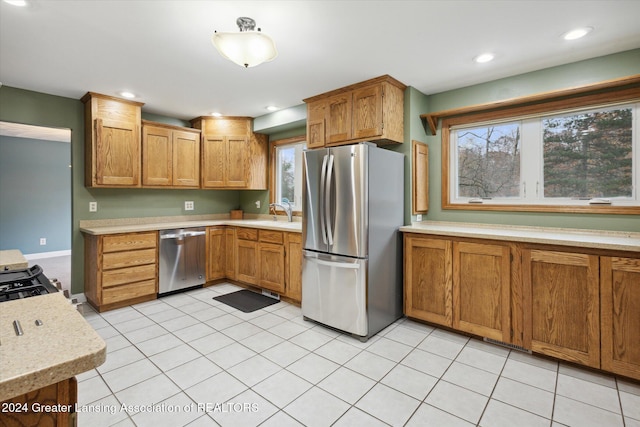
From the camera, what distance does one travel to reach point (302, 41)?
2.33 metres

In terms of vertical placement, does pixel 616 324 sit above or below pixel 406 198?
below

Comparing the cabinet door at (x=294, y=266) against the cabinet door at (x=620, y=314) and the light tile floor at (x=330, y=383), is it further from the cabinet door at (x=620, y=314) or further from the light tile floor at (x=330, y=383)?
the cabinet door at (x=620, y=314)

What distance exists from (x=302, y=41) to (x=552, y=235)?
2401 mm

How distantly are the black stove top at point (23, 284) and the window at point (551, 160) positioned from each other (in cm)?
332

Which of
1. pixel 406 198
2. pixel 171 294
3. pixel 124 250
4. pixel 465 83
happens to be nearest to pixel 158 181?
pixel 124 250

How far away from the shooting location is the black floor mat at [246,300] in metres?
3.55

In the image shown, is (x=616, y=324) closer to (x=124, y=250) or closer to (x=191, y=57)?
(x=191, y=57)

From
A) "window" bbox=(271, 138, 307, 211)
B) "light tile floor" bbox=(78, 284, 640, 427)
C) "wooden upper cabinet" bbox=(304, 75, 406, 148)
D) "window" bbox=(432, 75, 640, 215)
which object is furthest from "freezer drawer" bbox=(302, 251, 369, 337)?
"window" bbox=(271, 138, 307, 211)

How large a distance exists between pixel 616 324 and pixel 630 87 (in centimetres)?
180

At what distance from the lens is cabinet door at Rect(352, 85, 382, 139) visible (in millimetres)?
2971

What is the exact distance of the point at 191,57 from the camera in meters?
2.60

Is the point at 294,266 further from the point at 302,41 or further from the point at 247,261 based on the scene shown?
the point at 302,41

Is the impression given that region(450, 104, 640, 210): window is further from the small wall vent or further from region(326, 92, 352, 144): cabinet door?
the small wall vent

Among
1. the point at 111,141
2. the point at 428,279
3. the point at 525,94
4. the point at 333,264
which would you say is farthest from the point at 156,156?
the point at 525,94
